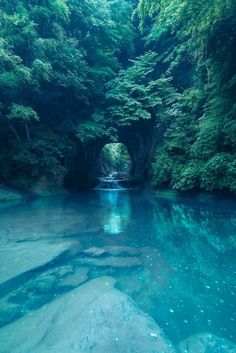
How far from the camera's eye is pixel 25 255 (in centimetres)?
462

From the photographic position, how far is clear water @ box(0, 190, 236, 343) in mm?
2994

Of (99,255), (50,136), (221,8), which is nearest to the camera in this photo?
(99,255)

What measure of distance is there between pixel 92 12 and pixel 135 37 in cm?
552

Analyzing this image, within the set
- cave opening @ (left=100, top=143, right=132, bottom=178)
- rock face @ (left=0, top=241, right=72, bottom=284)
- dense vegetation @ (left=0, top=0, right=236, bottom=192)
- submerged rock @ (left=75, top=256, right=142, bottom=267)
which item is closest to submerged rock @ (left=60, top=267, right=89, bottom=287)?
submerged rock @ (left=75, top=256, right=142, bottom=267)

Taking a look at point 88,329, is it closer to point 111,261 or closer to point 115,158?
point 111,261

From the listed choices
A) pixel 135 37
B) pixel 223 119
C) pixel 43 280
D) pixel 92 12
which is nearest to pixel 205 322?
pixel 43 280

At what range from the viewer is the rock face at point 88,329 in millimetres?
2348

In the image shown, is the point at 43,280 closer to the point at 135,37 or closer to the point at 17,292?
the point at 17,292

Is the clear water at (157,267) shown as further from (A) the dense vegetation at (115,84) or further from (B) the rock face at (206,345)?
(A) the dense vegetation at (115,84)

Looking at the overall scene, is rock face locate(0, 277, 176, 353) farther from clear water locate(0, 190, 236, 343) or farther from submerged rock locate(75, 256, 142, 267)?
submerged rock locate(75, 256, 142, 267)

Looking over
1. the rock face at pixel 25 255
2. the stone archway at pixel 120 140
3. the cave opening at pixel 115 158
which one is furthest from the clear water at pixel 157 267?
the cave opening at pixel 115 158

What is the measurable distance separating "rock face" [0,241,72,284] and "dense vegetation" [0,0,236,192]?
25.3ft

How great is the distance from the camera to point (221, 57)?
10.3m

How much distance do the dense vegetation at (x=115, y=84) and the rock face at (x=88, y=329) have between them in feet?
27.8
